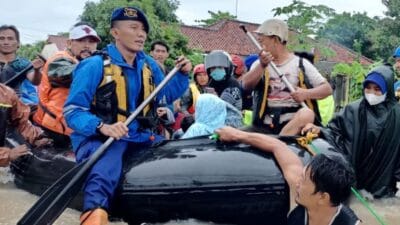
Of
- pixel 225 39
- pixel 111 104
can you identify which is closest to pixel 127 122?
pixel 111 104

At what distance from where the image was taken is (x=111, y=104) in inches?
158

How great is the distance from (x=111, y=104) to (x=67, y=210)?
3.72 feet

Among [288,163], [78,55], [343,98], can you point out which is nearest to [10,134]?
[78,55]

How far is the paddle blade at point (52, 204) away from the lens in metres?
3.55

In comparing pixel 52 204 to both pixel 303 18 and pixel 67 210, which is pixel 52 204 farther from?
pixel 303 18

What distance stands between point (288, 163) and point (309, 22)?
7528 millimetres

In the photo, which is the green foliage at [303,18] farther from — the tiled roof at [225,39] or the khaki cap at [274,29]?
the tiled roof at [225,39]

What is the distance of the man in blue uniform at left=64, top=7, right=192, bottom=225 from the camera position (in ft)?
12.3

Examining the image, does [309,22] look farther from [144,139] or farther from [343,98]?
[144,139]

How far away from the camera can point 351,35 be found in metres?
44.2

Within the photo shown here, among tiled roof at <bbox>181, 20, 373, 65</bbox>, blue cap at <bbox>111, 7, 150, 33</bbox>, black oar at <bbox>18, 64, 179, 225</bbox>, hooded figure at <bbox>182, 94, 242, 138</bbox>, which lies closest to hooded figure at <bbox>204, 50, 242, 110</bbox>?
hooded figure at <bbox>182, 94, 242, 138</bbox>

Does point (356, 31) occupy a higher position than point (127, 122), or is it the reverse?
point (127, 122)

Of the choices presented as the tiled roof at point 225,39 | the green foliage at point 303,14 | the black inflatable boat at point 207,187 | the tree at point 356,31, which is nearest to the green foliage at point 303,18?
the green foliage at point 303,14

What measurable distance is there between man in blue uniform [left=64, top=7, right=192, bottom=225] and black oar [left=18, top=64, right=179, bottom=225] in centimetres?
7
